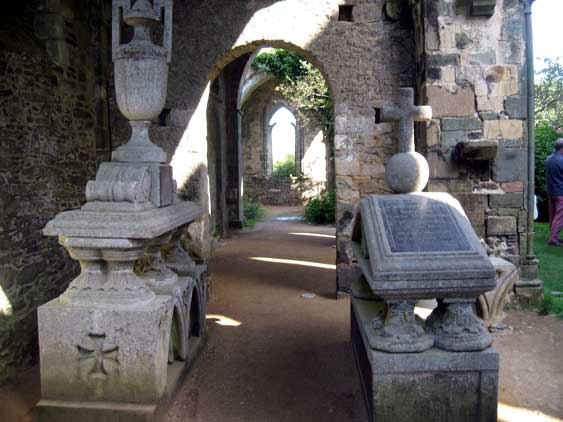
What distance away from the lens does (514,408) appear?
281 cm

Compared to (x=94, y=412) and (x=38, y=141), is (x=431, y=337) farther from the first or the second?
(x=38, y=141)

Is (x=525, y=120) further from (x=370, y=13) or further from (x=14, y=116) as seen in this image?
(x=14, y=116)

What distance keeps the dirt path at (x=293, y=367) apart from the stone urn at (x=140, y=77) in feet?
5.54

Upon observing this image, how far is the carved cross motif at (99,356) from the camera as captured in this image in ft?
8.75

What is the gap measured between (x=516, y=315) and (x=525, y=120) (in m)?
2.01

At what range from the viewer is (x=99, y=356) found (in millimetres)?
2680

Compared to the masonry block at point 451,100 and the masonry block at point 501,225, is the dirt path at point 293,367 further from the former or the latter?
the masonry block at point 451,100

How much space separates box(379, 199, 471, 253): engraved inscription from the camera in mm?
2525

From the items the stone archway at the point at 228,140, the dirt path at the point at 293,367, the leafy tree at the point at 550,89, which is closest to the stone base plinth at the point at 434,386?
the dirt path at the point at 293,367

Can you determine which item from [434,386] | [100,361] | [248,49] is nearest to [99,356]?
[100,361]

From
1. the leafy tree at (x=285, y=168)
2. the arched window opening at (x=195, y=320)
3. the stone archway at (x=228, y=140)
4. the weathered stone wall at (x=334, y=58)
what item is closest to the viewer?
the arched window opening at (x=195, y=320)

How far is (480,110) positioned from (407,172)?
241 cm

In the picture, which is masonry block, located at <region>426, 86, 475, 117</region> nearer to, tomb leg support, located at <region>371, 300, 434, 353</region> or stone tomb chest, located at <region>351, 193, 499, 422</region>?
stone tomb chest, located at <region>351, 193, 499, 422</region>

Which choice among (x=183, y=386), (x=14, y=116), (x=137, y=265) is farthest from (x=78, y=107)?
(x=183, y=386)
